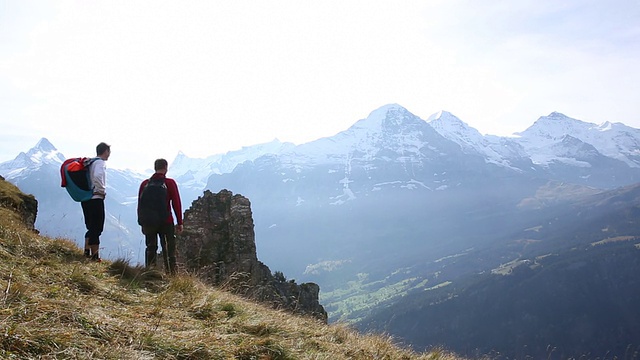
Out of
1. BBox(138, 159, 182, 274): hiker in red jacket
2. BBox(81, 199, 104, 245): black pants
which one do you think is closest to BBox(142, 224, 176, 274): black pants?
BBox(138, 159, 182, 274): hiker in red jacket

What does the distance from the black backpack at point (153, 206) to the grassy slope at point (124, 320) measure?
153cm

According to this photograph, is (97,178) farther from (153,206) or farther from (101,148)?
(153,206)

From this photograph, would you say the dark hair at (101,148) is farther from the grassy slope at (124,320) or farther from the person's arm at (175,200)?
the grassy slope at (124,320)

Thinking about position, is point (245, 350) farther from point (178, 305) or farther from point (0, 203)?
point (0, 203)

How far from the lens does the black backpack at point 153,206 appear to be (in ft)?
35.8

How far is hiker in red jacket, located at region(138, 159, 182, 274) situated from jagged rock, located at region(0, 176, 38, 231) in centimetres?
505

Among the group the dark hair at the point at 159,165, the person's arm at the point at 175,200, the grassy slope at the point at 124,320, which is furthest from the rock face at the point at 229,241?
the grassy slope at the point at 124,320

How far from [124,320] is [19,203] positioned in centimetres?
1161

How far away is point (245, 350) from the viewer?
5973 millimetres

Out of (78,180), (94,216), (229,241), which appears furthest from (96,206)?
(229,241)

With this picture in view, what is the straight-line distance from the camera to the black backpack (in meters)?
10.9

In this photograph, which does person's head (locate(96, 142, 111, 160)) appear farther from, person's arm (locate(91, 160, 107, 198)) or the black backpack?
the black backpack

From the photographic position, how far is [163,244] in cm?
1115

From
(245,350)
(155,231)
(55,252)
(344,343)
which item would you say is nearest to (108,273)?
(55,252)
